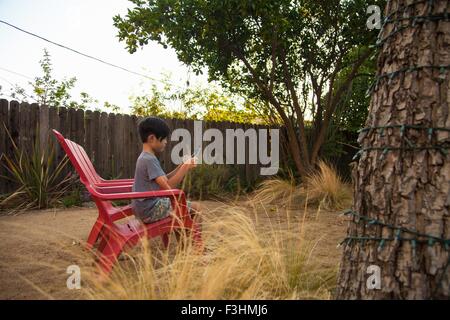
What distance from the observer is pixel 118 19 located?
22.6ft

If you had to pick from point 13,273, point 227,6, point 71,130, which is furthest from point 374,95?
point 71,130

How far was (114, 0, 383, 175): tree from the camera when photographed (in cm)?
634

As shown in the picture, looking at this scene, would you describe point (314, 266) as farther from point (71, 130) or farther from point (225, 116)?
point (225, 116)

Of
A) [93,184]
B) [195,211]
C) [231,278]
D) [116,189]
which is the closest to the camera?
[231,278]

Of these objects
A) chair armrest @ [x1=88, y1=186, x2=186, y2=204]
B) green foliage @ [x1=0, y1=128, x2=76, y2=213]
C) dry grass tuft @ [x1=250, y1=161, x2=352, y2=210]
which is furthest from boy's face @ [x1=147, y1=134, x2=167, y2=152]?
green foliage @ [x1=0, y1=128, x2=76, y2=213]

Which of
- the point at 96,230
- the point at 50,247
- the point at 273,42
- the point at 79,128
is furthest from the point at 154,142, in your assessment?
the point at 273,42

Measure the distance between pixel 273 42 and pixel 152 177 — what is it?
17.0 feet

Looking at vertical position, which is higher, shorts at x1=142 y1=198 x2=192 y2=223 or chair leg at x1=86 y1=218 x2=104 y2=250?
shorts at x1=142 y1=198 x2=192 y2=223

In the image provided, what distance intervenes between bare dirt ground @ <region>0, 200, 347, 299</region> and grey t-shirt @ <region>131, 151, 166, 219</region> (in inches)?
19.1

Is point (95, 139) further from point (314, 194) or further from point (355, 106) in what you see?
point (355, 106)

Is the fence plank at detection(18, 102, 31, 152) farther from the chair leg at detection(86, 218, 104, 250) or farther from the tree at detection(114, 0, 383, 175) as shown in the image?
the chair leg at detection(86, 218, 104, 250)

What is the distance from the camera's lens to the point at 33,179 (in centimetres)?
562

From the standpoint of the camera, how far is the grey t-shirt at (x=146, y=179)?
2797mm

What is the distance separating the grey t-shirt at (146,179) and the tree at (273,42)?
12.7 ft
